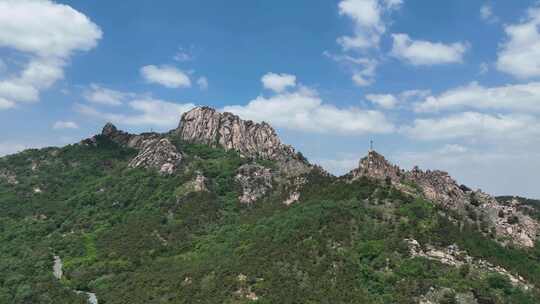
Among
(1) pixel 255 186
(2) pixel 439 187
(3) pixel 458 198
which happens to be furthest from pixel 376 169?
(1) pixel 255 186

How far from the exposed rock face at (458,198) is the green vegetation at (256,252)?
4.86 metres

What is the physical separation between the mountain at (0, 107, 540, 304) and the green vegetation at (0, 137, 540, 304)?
1.23 ft

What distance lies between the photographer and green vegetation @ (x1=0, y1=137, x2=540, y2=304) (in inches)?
4200

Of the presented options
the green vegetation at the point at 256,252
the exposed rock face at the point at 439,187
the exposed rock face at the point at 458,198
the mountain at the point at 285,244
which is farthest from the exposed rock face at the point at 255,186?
the exposed rock face at the point at 439,187

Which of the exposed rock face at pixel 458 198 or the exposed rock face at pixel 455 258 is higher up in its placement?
the exposed rock face at pixel 458 198

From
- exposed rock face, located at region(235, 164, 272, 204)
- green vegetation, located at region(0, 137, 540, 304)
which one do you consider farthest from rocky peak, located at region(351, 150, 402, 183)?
exposed rock face, located at region(235, 164, 272, 204)

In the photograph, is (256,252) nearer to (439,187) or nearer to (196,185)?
(439,187)

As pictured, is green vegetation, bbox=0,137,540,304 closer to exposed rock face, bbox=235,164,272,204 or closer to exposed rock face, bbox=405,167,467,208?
exposed rock face, bbox=235,164,272,204

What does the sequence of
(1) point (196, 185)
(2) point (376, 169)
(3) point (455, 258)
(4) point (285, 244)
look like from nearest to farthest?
(3) point (455, 258), (4) point (285, 244), (2) point (376, 169), (1) point (196, 185)

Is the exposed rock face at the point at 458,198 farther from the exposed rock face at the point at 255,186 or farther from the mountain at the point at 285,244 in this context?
the exposed rock face at the point at 255,186

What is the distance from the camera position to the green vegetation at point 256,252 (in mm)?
106688

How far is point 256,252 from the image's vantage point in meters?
129

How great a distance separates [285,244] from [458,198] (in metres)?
58.0

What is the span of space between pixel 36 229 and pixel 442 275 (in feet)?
452
